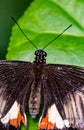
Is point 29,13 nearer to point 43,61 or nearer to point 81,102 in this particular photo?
point 43,61

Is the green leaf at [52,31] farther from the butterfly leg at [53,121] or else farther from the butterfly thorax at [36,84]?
the butterfly leg at [53,121]

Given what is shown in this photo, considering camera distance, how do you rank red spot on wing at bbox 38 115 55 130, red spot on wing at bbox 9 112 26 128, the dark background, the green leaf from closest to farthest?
red spot on wing at bbox 38 115 55 130
red spot on wing at bbox 9 112 26 128
the green leaf
the dark background

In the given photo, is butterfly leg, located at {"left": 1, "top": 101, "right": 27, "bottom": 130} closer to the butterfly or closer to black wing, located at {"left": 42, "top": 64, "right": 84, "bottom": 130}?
the butterfly

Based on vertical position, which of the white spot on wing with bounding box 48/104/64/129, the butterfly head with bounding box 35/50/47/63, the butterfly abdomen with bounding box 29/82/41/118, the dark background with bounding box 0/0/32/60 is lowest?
the white spot on wing with bounding box 48/104/64/129

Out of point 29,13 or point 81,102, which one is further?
point 29,13

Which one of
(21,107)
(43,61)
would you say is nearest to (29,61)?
(43,61)

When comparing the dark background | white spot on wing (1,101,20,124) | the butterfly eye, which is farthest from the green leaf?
the dark background

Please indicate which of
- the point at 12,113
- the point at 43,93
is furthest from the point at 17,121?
the point at 43,93
